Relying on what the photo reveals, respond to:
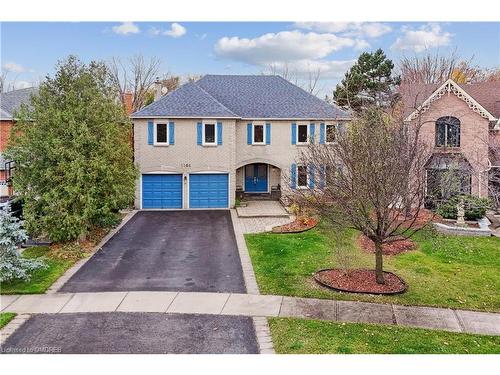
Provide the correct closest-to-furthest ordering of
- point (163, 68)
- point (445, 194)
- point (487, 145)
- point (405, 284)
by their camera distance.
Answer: point (405, 284), point (445, 194), point (487, 145), point (163, 68)

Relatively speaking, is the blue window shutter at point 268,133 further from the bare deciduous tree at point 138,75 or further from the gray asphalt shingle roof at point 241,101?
the bare deciduous tree at point 138,75

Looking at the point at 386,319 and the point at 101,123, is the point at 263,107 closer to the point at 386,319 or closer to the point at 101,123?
the point at 101,123

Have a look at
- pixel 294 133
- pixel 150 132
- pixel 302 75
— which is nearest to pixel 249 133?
pixel 294 133

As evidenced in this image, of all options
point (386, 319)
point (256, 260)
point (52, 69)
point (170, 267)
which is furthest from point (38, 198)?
point (386, 319)

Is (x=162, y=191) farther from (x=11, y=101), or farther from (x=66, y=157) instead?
(x=11, y=101)

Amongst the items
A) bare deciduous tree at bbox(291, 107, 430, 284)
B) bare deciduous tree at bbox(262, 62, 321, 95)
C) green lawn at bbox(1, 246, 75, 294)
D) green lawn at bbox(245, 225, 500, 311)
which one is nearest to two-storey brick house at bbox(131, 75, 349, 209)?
green lawn at bbox(245, 225, 500, 311)

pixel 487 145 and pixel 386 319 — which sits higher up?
pixel 487 145
